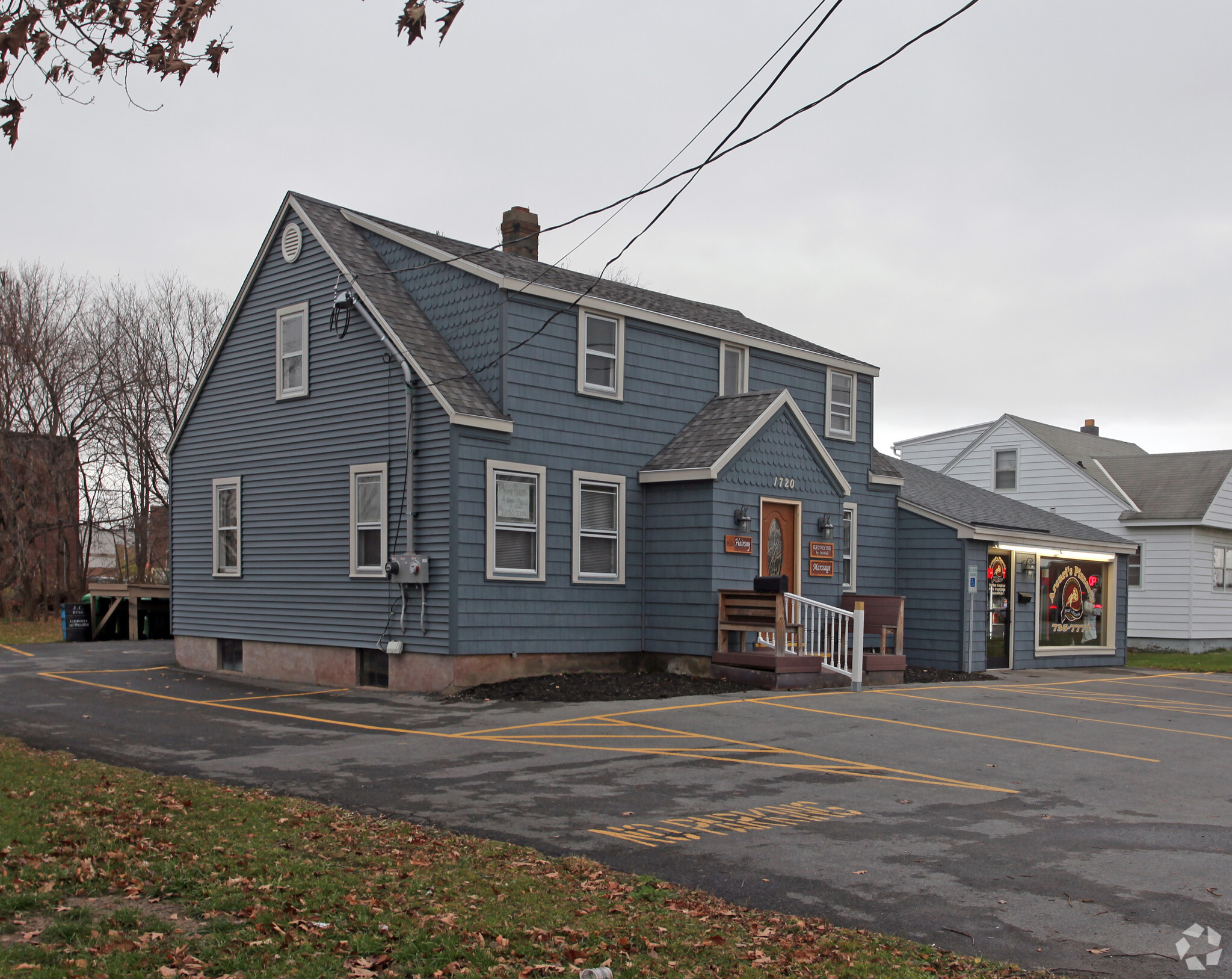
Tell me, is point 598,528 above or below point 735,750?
above

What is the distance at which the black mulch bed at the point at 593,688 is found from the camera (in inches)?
631

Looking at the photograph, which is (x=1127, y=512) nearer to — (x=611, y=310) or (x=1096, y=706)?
(x=1096, y=706)

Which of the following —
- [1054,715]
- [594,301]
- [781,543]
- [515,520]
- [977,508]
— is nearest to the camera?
[1054,715]

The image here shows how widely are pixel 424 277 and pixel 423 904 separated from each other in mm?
14538

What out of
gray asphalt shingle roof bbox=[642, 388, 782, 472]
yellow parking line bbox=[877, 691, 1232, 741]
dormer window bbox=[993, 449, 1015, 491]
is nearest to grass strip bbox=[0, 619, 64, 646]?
gray asphalt shingle roof bbox=[642, 388, 782, 472]

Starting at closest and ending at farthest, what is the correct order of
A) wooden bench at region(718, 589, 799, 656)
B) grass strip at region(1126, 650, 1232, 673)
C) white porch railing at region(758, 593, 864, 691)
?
wooden bench at region(718, 589, 799, 656), white porch railing at region(758, 593, 864, 691), grass strip at region(1126, 650, 1232, 673)

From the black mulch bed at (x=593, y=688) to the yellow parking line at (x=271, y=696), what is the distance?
102 inches

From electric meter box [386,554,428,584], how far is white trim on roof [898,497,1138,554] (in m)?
11.3

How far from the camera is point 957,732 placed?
13.5 meters

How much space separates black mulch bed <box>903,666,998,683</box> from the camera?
20375mm

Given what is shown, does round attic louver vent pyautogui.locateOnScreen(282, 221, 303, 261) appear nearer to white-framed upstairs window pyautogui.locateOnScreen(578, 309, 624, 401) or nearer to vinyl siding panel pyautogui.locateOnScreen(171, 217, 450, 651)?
vinyl siding panel pyautogui.locateOnScreen(171, 217, 450, 651)

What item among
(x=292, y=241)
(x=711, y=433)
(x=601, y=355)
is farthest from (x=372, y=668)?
(x=292, y=241)

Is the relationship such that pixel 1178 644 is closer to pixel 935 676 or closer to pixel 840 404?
pixel 935 676

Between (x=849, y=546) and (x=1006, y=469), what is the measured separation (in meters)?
15.6
